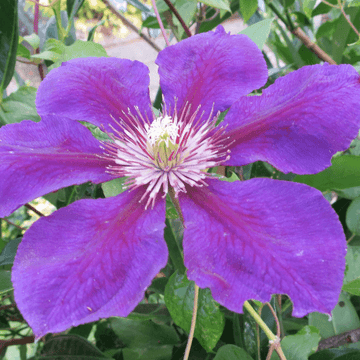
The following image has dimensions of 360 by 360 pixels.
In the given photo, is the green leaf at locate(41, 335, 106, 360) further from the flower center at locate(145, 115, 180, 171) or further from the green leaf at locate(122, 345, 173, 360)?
the flower center at locate(145, 115, 180, 171)

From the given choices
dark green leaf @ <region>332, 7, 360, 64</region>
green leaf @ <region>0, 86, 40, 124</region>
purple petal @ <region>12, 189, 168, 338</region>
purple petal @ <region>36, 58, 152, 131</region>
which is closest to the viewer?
purple petal @ <region>12, 189, 168, 338</region>

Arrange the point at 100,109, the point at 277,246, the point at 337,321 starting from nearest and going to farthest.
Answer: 1. the point at 277,246
2. the point at 100,109
3. the point at 337,321

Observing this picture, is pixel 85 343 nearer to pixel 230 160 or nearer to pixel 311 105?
pixel 230 160

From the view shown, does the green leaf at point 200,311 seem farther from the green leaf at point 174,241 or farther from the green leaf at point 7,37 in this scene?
the green leaf at point 7,37

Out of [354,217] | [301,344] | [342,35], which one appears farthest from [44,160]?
[342,35]

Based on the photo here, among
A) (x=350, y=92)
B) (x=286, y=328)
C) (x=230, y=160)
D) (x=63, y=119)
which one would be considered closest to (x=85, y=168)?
(x=63, y=119)

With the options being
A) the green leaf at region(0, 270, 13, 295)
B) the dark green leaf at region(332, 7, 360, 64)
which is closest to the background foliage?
the green leaf at region(0, 270, 13, 295)
